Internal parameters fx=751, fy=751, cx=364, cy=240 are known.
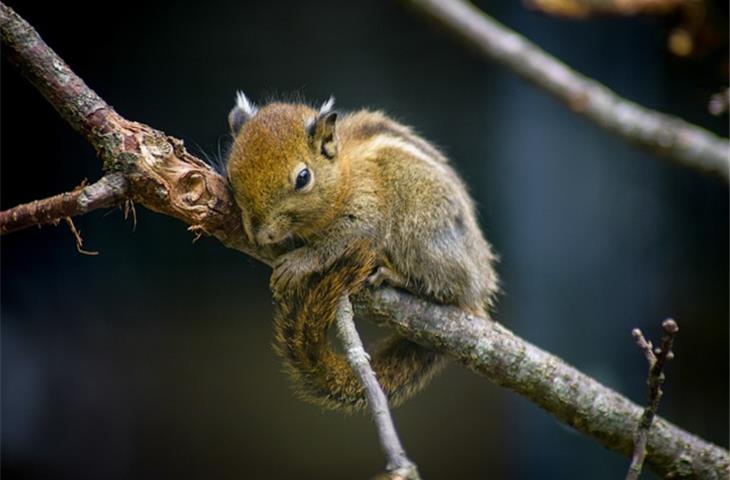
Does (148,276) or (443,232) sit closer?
(443,232)

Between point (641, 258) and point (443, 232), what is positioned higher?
point (641, 258)

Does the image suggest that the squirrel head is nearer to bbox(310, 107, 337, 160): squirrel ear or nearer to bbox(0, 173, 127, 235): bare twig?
bbox(310, 107, 337, 160): squirrel ear

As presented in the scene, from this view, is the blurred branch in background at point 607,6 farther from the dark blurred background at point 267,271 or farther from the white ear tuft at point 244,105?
the white ear tuft at point 244,105

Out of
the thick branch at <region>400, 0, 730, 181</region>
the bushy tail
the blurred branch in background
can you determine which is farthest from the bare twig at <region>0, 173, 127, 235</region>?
the blurred branch in background

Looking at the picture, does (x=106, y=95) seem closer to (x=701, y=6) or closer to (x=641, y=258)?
(x=701, y=6)

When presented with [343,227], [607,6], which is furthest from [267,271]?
[607,6]

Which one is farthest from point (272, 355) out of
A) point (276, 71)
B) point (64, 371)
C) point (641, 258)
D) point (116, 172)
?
point (641, 258)

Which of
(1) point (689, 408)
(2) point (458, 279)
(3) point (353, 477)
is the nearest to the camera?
(2) point (458, 279)
